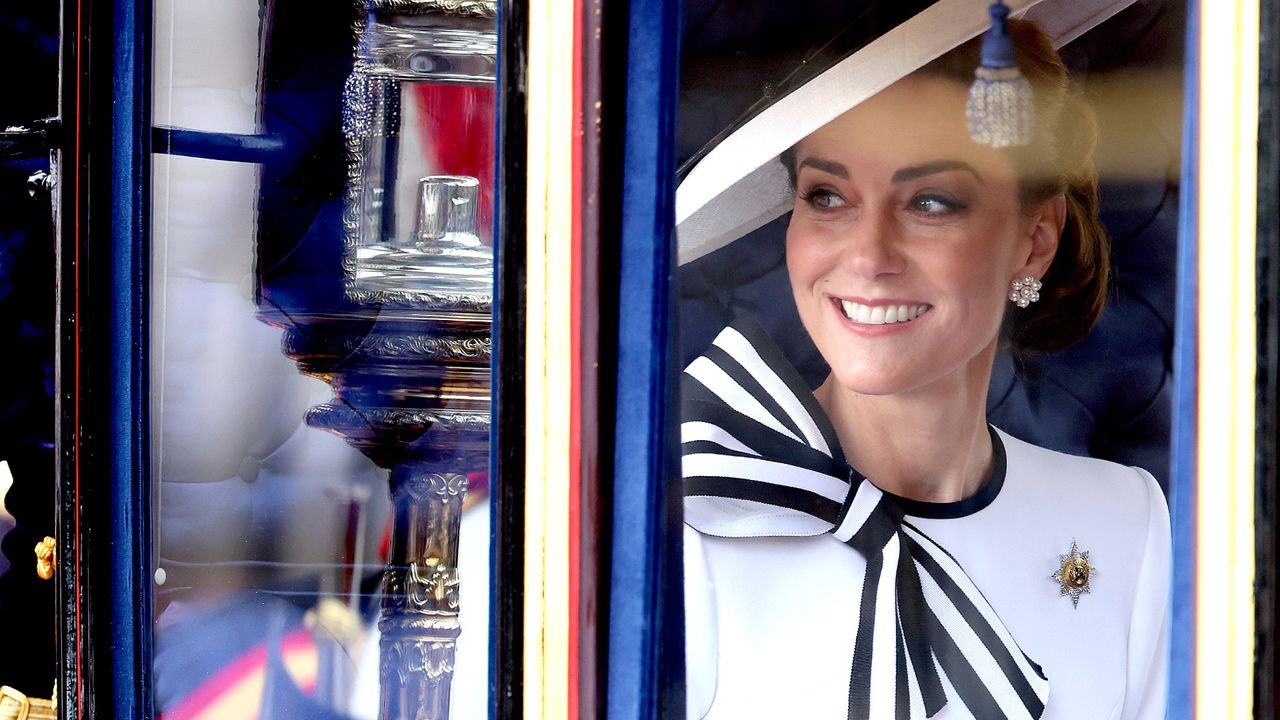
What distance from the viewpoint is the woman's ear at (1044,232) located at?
1205mm

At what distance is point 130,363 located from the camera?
1.46 meters

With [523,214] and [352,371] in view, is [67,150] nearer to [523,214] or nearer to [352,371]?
[352,371]

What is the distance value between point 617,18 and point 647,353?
369 millimetres

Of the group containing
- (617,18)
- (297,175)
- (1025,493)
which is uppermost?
(617,18)

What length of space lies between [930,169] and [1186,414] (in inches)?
14.5

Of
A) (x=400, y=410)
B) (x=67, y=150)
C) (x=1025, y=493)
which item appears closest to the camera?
(x=1025, y=493)

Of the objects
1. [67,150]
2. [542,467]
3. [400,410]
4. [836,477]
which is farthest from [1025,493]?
[67,150]

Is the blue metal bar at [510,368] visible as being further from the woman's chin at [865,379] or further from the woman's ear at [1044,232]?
the woman's ear at [1044,232]

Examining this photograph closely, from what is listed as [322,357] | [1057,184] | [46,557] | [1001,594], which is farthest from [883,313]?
[46,557]

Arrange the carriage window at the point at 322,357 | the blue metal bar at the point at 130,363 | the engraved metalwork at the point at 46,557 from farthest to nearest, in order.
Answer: the engraved metalwork at the point at 46,557
the blue metal bar at the point at 130,363
the carriage window at the point at 322,357

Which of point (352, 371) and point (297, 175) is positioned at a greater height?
point (297, 175)

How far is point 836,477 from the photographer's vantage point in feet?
4.10

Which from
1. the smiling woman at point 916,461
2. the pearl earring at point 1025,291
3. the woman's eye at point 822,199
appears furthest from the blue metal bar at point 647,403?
the pearl earring at point 1025,291

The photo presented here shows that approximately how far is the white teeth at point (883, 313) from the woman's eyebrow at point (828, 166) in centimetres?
14
